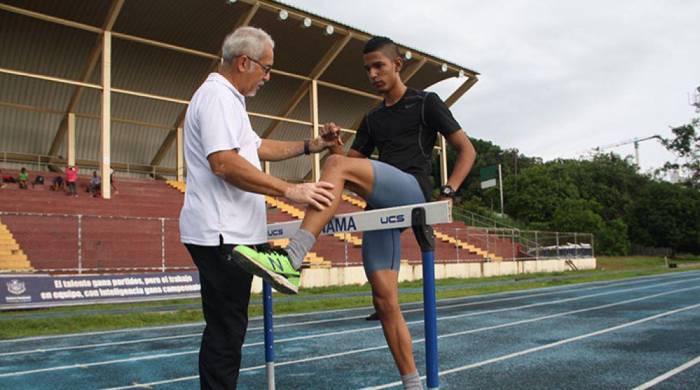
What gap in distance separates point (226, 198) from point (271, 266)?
35cm

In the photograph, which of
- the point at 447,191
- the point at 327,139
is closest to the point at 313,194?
the point at 327,139

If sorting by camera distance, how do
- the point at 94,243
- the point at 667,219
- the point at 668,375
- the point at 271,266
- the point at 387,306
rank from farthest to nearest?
the point at 667,219 < the point at 94,243 < the point at 668,375 < the point at 387,306 < the point at 271,266

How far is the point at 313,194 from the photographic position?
2426 millimetres

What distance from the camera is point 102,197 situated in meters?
18.0

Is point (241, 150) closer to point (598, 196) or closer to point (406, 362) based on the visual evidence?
point (406, 362)

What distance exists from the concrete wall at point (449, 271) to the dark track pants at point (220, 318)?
21.6ft

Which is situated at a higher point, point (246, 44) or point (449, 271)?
point (246, 44)

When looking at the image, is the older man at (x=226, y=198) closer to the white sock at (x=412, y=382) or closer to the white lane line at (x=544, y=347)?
the white sock at (x=412, y=382)

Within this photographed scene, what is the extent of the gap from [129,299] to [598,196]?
199 ft

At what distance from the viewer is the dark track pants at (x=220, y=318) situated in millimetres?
2311

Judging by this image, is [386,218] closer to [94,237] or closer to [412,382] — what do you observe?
[412,382]

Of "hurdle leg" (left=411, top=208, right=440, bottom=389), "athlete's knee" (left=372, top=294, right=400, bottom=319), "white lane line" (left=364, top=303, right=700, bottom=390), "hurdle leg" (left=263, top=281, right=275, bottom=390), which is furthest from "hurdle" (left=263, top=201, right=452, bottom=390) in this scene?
"white lane line" (left=364, top=303, right=700, bottom=390)

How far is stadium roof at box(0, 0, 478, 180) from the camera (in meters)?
19.5

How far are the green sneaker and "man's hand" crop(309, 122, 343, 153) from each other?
93 cm
